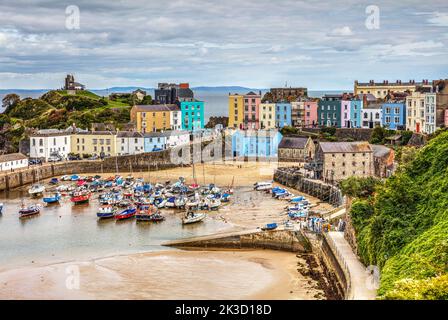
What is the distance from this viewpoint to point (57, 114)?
63.8 meters

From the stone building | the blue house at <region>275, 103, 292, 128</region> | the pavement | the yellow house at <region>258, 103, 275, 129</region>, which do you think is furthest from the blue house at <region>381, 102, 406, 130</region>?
the pavement

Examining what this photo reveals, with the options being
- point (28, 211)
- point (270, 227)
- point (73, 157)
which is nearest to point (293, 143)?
point (73, 157)

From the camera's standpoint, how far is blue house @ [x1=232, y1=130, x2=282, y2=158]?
51.8 metres

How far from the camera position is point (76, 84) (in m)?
77.9

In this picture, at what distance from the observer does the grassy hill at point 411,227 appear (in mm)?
14227

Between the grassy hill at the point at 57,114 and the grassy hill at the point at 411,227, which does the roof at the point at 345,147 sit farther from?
the grassy hill at the point at 57,114

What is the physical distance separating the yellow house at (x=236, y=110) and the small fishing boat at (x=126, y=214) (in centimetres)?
3243

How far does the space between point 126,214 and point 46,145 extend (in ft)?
69.7

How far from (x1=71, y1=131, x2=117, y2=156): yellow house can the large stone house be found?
13.9 metres

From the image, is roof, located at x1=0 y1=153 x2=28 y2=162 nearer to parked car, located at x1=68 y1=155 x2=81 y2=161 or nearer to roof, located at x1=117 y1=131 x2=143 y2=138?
parked car, located at x1=68 y1=155 x2=81 y2=161

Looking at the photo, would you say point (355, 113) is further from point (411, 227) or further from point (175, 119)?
point (411, 227)

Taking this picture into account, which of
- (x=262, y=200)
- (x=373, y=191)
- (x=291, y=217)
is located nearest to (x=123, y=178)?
(x=262, y=200)

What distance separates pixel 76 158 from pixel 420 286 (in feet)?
139
